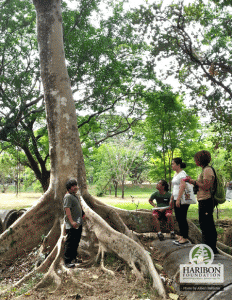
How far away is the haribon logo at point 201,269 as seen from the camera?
394 cm

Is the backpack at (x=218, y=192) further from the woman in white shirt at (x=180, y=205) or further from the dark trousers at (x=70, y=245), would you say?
the dark trousers at (x=70, y=245)

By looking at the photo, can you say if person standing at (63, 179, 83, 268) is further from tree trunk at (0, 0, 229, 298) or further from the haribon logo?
the haribon logo

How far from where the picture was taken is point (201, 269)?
4.22 metres

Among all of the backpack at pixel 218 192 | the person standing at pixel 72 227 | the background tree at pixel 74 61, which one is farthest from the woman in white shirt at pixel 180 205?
the background tree at pixel 74 61

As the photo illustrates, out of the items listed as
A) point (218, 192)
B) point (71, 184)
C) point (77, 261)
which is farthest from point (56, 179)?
point (218, 192)

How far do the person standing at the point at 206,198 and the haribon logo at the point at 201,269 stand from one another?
16cm

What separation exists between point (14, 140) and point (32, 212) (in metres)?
10.3

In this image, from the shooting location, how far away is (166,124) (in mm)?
16609

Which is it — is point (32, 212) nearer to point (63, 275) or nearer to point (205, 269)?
point (63, 275)

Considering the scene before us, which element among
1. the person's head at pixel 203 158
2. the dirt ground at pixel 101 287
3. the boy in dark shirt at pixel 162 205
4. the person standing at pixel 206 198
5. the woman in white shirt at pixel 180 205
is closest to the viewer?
the dirt ground at pixel 101 287

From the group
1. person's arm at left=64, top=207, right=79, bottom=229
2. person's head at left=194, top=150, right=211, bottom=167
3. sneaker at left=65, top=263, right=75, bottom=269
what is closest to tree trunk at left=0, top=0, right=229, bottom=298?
sneaker at left=65, top=263, right=75, bottom=269

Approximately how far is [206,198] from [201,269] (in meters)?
1.06

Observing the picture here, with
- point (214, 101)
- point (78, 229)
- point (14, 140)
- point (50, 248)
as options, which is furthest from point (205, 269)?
point (14, 140)

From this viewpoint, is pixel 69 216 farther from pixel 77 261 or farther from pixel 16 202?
pixel 16 202
